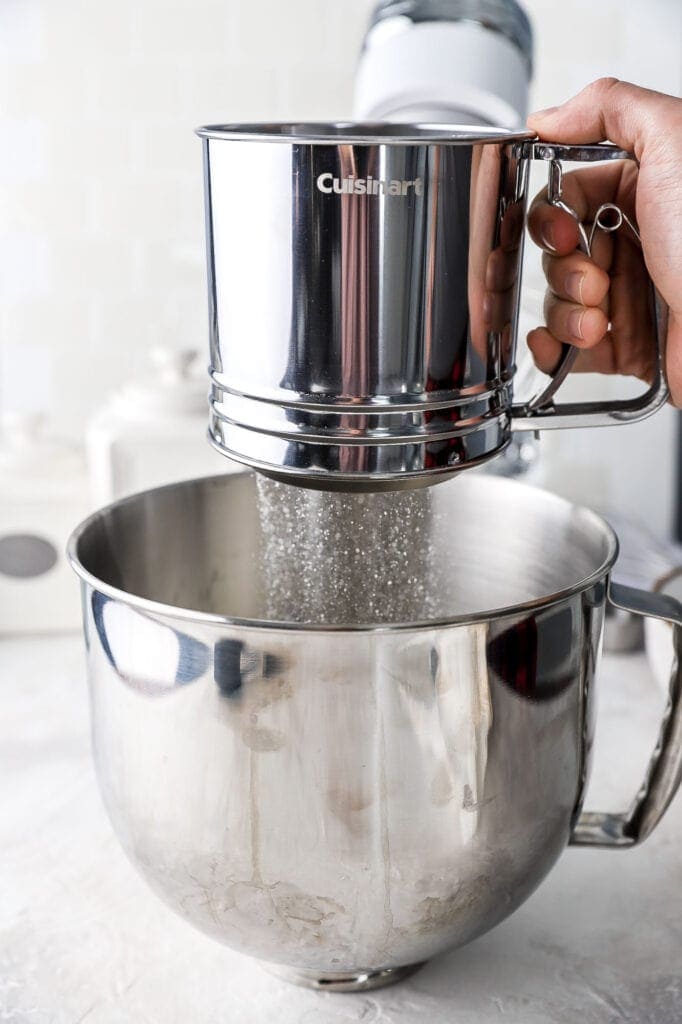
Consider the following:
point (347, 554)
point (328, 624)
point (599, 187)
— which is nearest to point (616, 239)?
point (599, 187)

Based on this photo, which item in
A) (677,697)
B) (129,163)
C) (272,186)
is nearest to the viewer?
(272,186)

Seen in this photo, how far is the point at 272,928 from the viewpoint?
1.47 feet

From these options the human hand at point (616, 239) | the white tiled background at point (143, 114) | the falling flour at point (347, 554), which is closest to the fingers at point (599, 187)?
the human hand at point (616, 239)

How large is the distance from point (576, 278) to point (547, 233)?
3 centimetres

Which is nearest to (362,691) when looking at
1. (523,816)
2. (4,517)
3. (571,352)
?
(523,816)

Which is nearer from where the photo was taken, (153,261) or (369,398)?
(369,398)

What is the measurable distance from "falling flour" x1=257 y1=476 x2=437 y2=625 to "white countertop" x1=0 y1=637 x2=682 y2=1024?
0.55ft

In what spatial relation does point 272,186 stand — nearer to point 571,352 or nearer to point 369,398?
point 369,398

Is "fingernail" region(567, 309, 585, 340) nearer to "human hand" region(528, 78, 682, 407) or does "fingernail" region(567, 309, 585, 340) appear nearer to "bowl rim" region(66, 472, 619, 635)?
"human hand" region(528, 78, 682, 407)

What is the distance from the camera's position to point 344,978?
511 mm

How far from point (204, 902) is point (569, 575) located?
0.76ft

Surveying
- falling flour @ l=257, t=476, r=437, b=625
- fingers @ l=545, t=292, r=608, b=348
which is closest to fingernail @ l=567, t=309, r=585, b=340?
fingers @ l=545, t=292, r=608, b=348

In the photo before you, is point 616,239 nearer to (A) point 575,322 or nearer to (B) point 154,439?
(A) point 575,322

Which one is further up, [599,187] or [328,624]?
[599,187]
